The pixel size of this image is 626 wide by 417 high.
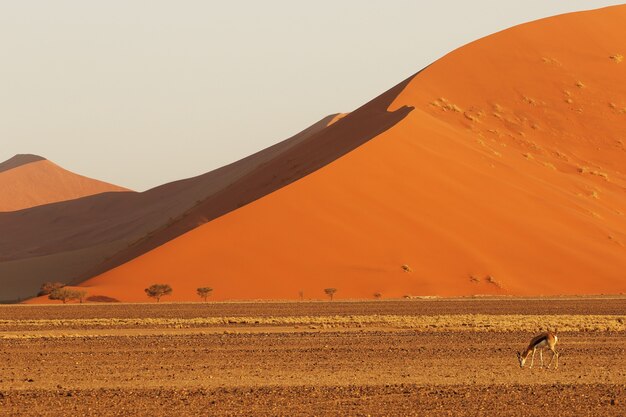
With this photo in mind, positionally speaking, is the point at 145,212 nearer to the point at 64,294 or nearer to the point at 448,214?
the point at 448,214

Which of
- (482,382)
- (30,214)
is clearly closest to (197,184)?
(30,214)

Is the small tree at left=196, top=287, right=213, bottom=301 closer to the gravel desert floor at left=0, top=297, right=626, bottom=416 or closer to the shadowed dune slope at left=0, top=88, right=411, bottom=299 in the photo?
the gravel desert floor at left=0, top=297, right=626, bottom=416

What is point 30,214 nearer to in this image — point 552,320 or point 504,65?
point 504,65

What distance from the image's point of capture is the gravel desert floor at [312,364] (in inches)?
626

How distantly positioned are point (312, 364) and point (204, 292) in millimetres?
27676

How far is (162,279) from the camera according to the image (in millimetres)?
51469

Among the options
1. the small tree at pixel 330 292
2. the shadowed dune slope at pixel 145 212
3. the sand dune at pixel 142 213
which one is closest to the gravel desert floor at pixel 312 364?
the small tree at pixel 330 292

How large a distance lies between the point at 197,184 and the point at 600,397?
111287 mm

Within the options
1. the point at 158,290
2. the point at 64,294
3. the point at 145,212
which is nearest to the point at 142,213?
the point at 145,212

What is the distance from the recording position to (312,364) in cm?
2128

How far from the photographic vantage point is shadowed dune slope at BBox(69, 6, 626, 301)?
50656 mm

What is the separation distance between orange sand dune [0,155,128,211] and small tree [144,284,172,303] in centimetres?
10811

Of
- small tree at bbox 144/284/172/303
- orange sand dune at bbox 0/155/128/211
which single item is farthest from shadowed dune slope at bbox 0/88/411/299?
orange sand dune at bbox 0/155/128/211

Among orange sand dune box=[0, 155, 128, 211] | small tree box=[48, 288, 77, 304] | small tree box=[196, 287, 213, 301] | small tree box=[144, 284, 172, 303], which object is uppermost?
orange sand dune box=[0, 155, 128, 211]
